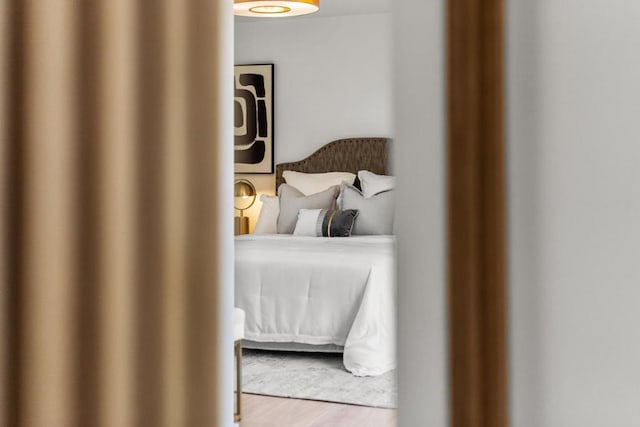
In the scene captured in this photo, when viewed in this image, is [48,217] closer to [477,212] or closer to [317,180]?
[477,212]

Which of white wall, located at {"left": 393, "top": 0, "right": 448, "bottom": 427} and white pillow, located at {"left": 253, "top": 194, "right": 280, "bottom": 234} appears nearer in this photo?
white wall, located at {"left": 393, "top": 0, "right": 448, "bottom": 427}

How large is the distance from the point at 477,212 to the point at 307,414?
2.12 metres

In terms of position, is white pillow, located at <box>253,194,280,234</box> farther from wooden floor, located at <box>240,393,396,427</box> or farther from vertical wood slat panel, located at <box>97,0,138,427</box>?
vertical wood slat panel, located at <box>97,0,138,427</box>

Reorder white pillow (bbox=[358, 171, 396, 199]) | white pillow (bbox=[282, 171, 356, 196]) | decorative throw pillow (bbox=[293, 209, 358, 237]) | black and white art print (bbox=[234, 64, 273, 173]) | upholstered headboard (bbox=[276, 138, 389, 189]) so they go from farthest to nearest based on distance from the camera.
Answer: black and white art print (bbox=[234, 64, 273, 173])
upholstered headboard (bbox=[276, 138, 389, 189])
white pillow (bbox=[282, 171, 356, 196])
white pillow (bbox=[358, 171, 396, 199])
decorative throw pillow (bbox=[293, 209, 358, 237])

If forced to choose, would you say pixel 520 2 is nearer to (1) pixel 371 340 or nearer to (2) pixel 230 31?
(2) pixel 230 31

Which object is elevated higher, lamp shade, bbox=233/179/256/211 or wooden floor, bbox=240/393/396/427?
lamp shade, bbox=233/179/256/211

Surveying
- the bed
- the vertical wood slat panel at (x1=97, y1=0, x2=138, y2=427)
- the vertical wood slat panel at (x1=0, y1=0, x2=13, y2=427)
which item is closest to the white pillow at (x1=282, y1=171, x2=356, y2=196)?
Result: the bed

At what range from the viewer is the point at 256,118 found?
6.07 meters

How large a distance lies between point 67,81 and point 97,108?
51 millimetres

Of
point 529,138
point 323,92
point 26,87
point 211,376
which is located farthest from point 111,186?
point 323,92

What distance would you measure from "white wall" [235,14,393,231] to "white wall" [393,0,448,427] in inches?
174

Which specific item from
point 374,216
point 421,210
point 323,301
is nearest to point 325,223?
point 374,216

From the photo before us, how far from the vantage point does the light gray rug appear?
333cm

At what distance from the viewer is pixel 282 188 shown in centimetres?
560
